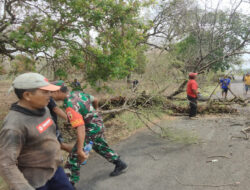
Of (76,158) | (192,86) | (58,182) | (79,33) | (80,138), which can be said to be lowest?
(76,158)

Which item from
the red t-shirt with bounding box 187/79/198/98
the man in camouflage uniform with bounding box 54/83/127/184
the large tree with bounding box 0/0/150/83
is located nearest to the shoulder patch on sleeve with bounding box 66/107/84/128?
the man in camouflage uniform with bounding box 54/83/127/184

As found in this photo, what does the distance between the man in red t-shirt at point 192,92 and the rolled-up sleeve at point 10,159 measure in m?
5.67

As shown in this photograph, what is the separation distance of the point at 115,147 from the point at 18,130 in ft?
11.7

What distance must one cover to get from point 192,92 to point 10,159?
6053mm

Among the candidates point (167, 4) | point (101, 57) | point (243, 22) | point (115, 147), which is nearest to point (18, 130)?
point (115, 147)

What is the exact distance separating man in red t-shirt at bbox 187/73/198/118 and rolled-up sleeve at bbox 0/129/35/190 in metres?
5.67

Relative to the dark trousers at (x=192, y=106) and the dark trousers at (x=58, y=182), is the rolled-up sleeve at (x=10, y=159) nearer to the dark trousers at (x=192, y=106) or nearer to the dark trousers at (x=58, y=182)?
the dark trousers at (x=58, y=182)

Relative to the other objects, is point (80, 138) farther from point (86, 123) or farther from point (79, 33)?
point (79, 33)

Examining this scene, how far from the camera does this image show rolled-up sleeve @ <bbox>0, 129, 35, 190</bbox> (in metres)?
1.42

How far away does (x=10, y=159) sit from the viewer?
144 centimetres

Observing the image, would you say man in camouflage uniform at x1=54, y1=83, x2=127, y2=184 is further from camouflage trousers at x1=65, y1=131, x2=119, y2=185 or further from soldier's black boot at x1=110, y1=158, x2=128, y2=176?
soldier's black boot at x1=110, y1=158, x2=128, y2=176

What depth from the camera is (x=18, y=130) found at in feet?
4.82

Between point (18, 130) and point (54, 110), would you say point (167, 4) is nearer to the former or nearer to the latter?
point (54, 110)

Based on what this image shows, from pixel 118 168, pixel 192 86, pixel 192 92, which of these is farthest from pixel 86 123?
pixel 192 92
